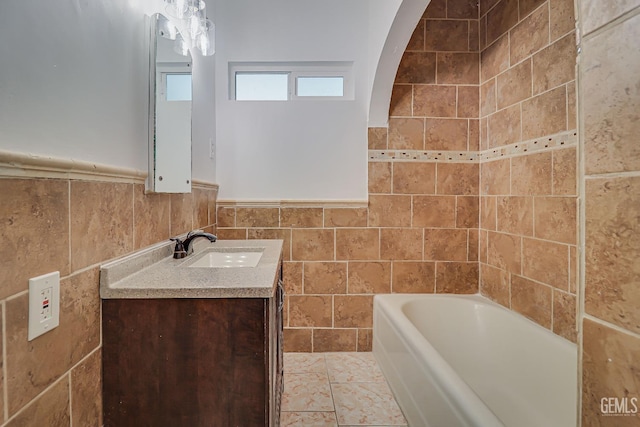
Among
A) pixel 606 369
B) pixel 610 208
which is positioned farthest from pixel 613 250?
pixel 606 369

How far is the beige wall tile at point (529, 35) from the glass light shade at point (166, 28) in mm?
2079

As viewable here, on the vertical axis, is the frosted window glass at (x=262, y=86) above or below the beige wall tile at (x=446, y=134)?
above

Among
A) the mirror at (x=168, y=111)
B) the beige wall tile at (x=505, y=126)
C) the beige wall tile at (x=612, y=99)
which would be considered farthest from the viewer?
the beige wall tile at (x=505, y=126)

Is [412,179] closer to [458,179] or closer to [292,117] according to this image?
[458,179]

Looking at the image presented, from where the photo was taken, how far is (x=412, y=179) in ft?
8.29

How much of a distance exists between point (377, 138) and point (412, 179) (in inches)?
17.1

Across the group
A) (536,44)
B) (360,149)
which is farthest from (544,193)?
(360,149)

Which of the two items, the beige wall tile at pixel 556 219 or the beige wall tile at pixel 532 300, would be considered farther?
the beige wall tile at pixel 532 300

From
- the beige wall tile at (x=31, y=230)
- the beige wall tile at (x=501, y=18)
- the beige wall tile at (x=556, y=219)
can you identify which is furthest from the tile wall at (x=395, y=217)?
the beige wall tile at (x=31, y=230)

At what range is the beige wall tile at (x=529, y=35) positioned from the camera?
187cm

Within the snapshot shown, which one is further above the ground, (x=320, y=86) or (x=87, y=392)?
(x=320, y=86)

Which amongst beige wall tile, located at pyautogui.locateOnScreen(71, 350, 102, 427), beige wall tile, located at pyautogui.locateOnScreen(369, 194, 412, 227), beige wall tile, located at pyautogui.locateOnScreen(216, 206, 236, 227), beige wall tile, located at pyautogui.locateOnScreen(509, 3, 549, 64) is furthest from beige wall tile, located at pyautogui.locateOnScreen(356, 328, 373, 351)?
beige wall tile, located at pyautogui.locateOnScreen(509, 3, 549, 64)

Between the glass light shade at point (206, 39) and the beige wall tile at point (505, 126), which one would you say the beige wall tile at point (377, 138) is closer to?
the beige wall tile at point (505, 126)

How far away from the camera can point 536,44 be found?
6.33 ft
